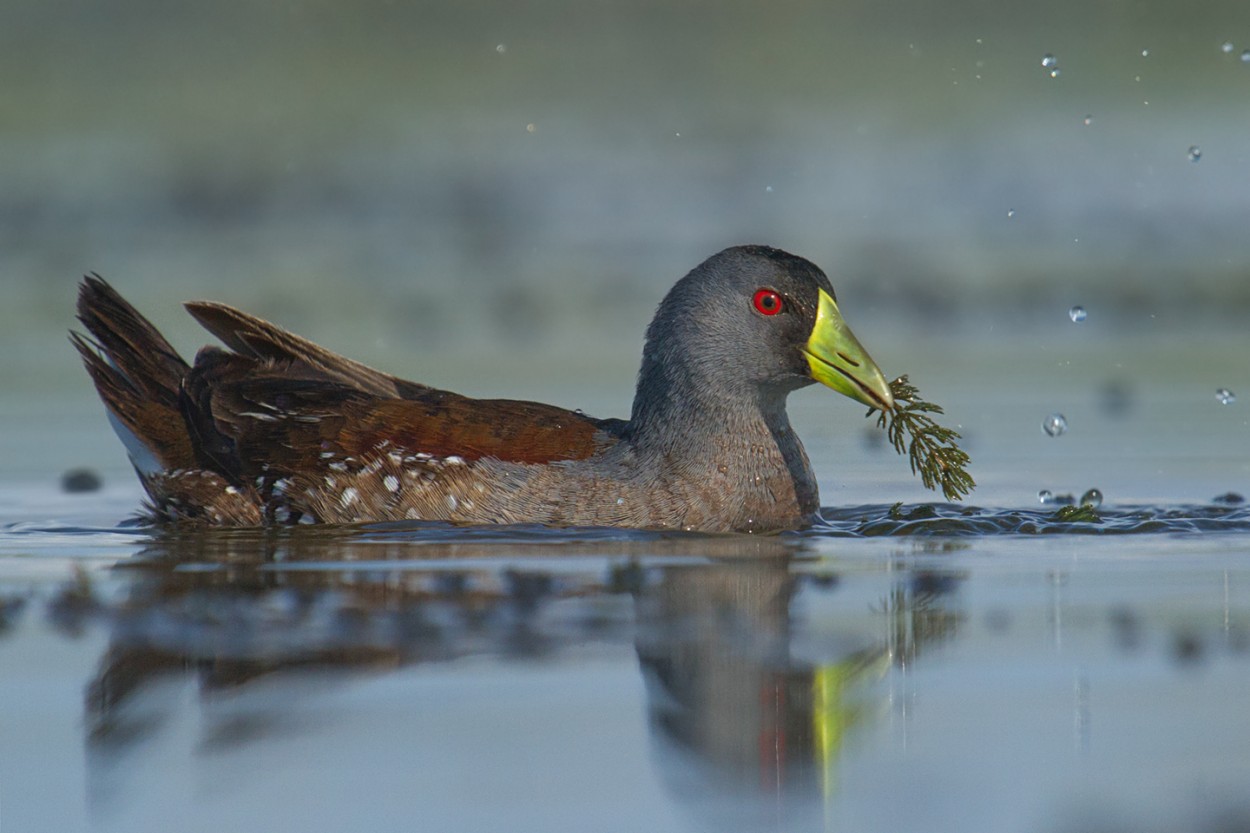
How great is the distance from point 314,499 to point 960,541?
276 centimetres

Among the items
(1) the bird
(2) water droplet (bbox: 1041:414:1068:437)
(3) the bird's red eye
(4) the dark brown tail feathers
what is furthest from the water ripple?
(4) the dark brown tail feathers

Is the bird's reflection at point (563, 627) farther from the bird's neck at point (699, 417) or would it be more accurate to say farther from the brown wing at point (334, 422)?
the bird's neck at point (699, 417)

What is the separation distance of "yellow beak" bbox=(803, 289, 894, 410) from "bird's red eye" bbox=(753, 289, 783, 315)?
7.5 inches

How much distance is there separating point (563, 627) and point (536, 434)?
272cm

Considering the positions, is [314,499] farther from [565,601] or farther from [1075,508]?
[1075,508]

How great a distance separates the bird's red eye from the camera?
8.52 metres

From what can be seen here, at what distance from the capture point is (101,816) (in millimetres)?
3990

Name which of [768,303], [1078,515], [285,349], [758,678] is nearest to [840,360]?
[768,303]

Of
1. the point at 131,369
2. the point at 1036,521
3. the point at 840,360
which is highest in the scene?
the point at 131,369

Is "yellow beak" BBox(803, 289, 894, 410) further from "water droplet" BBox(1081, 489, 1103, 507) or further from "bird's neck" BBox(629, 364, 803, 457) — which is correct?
"water droplet" BBox(1081, 489, 1103, 507)

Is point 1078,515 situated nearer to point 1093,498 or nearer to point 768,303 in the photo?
point 1093,498

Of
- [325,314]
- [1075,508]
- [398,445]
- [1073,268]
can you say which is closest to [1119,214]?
[1073,268]

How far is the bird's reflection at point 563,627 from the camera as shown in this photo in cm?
451

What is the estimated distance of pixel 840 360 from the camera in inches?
329
